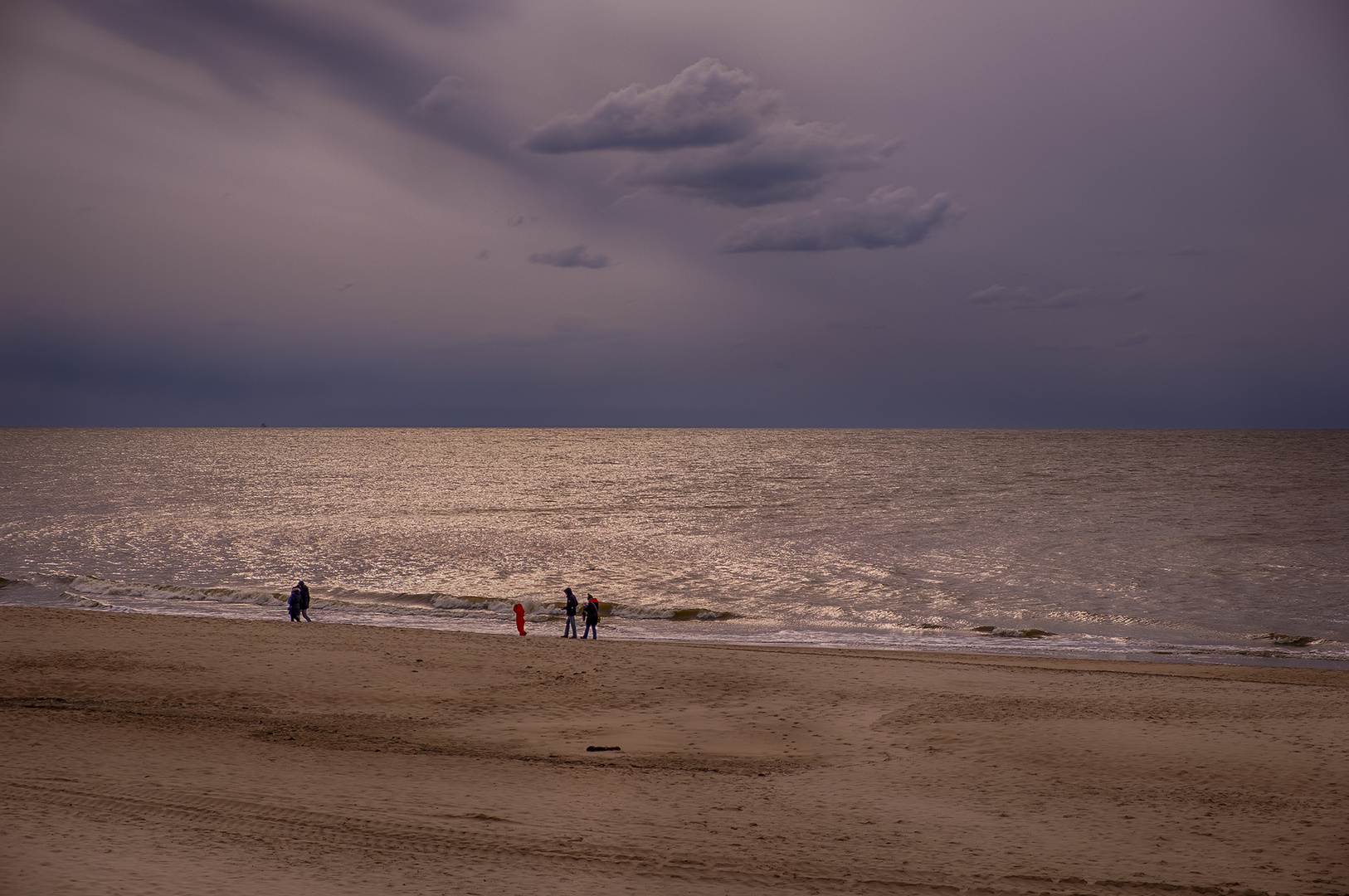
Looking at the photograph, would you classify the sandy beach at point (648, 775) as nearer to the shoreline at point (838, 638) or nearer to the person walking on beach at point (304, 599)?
the shoreline at point (838, 638)

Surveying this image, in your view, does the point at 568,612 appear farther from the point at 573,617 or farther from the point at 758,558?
the point at 758,558

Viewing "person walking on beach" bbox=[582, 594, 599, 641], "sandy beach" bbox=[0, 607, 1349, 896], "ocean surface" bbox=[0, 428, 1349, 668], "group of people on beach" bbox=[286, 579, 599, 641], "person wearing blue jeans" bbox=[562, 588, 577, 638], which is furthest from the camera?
"ocean surface" bbox=[0, 428, 1349, 668]

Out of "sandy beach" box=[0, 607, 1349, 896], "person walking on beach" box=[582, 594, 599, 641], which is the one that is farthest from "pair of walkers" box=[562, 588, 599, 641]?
"sandy beach" box=[0, 607, 1349, 896]

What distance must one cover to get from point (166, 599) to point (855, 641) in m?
25.1

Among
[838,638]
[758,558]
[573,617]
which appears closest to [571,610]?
[573,617]

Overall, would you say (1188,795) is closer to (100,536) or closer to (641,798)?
(641,798)

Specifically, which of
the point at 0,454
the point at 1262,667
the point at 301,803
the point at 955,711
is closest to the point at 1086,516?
the point at 1262,667

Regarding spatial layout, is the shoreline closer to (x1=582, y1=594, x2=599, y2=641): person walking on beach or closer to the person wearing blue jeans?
(x1=582, y1=594, x2=599, y2=641): person walking on beach

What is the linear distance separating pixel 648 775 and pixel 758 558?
1200 inches

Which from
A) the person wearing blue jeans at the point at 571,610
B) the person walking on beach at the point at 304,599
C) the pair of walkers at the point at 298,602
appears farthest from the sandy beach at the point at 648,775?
the person walking on beach at the point at 304,599

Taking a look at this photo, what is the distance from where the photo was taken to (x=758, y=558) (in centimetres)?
4334

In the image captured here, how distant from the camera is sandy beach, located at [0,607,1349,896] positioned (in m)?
9.71

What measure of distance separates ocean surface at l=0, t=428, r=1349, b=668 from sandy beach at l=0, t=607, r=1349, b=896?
292 inches

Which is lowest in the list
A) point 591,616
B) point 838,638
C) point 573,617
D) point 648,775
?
point 838,638
